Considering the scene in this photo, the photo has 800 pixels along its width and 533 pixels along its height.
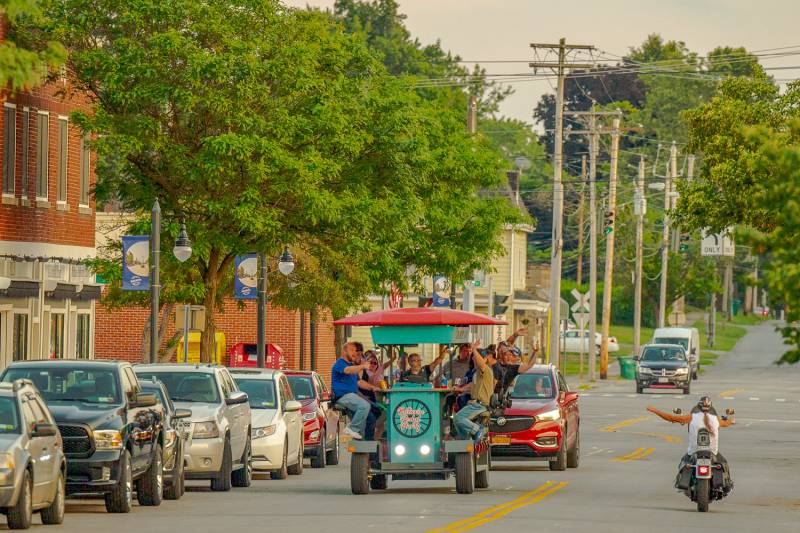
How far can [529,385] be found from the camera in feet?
105

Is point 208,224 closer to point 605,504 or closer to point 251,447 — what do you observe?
point 251,447

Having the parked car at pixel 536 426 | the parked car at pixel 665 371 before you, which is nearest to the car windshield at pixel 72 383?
the parked car at pixel 536 426

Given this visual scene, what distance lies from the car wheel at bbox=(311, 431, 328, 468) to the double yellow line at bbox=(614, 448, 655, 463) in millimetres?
5878

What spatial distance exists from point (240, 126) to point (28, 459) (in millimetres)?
19433

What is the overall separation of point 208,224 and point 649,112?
101070 millimetres

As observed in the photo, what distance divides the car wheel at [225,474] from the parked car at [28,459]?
593cm

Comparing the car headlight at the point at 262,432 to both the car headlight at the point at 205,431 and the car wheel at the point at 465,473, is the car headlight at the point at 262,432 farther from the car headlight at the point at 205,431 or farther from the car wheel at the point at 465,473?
the car wheel at the point at 465,473

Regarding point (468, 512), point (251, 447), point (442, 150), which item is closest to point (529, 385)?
point (251, 447)

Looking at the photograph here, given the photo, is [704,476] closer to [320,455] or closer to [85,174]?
[320,455]

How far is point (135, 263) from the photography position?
35.6 meters

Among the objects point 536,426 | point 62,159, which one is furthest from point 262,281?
point 536,426

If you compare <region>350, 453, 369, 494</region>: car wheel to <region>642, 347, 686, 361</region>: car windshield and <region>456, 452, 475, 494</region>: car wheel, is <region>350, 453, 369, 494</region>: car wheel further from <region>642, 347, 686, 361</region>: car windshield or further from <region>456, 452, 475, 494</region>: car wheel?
<region>642, 347, 686, 361</region>: car windshield

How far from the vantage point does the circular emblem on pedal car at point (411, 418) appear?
2509 cm

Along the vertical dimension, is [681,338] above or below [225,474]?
above
